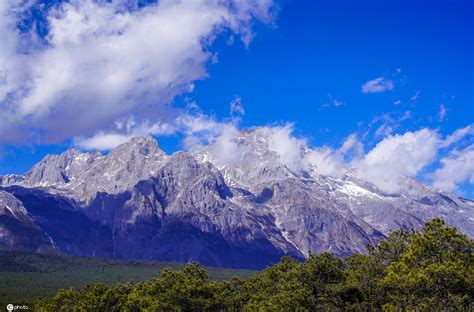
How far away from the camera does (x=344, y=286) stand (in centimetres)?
8862

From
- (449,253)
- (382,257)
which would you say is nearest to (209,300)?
(382,257)

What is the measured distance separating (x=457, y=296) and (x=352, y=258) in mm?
41604

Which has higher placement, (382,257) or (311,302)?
(382,257)

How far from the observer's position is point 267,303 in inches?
3556

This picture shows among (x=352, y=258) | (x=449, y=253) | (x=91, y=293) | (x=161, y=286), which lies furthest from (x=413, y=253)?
(x=91, y=293)

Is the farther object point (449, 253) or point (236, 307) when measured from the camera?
point (236, 307)

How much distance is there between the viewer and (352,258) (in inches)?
4013

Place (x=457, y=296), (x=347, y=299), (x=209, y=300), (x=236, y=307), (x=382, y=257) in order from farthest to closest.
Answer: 1. (x=236, y=307)
2. (x=209, y=300)
3. (x=347, y=299)
4. (x=382, y=257)
5. (x=457, y=296)

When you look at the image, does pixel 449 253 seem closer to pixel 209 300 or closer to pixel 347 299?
pixel 347 299

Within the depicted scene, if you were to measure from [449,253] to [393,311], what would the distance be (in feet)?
33.7

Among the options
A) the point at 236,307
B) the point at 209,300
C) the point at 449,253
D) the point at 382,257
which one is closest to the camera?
the point at 449,253

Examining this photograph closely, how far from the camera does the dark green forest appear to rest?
2473 inches

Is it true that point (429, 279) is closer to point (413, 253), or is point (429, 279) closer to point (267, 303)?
point (413, 253)

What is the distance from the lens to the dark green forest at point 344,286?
62812 mm
